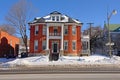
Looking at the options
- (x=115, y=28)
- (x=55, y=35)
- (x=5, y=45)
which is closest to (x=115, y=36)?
(x=115, y=28)

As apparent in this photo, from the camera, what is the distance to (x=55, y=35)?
60.2 metres

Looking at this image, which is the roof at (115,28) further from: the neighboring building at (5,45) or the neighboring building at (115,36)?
the neighboring building at (5,45)

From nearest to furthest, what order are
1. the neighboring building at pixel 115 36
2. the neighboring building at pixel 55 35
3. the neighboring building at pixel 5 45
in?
the neighboring building at pixel 55 35
the neighboring building at pixel 5 45
the neighboring building at pixel 115 36

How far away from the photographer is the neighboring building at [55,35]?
197 feet

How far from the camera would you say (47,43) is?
59625 mm

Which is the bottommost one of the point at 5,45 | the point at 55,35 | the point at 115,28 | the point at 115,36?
the point at 5,45

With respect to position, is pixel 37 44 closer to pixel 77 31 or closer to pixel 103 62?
pixel 77 31

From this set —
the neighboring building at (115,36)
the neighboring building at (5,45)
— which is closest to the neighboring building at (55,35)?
the neighboring building at (5,45)

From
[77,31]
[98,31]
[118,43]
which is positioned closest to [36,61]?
[77,31]

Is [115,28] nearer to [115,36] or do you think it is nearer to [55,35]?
[115,36]

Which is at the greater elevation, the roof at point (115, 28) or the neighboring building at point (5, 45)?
the roof at point (115, 28)

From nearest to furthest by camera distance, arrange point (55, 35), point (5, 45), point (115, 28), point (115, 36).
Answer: point (55, 35)
point (5, 45)
point (115, 36)
point (115, 28)

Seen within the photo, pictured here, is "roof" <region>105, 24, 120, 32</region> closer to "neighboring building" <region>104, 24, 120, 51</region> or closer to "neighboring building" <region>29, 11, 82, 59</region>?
"neighboring building" <region>104, 24, 120, 51</region>

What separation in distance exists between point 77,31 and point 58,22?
14.8 feet
